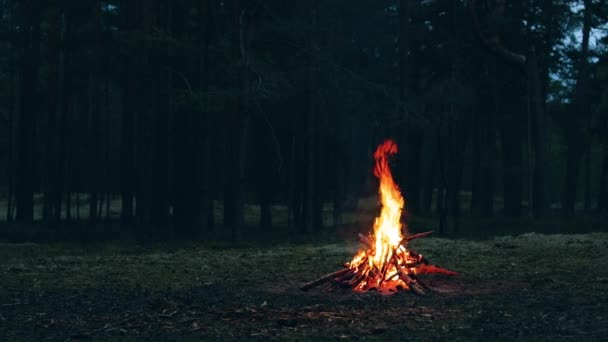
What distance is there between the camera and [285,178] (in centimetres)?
3406

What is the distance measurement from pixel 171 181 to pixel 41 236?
7.01 m

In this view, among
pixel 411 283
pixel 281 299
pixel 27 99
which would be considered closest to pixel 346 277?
pixel 411 283

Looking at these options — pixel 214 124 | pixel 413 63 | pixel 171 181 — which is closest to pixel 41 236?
pixel 171 181

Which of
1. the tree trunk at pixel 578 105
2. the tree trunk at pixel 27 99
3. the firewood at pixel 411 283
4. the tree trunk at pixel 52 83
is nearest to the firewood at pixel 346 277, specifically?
the firewood at pixel 411 283

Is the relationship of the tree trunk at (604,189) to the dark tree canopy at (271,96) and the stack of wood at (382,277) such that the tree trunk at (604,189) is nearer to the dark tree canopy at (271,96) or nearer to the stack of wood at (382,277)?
the dark tree canopy at (271,96)

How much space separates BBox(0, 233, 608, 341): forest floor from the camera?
9211 mm

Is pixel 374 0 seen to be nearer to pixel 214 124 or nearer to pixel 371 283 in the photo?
pixel 214 124

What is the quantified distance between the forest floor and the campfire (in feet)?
1.25

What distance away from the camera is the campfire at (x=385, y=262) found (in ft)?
41.1

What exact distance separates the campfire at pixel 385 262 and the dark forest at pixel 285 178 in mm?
47

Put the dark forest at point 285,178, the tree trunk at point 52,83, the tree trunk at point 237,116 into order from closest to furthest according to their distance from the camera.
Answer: the dark forest at point 285,178 < the tree trunk at point 237,116 < the tree trunk at point 52,83

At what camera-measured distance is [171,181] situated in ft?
98.3

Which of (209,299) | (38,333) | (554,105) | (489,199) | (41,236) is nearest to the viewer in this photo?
(38,333)

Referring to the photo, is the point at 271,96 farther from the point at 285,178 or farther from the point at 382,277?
the point at 285,178
